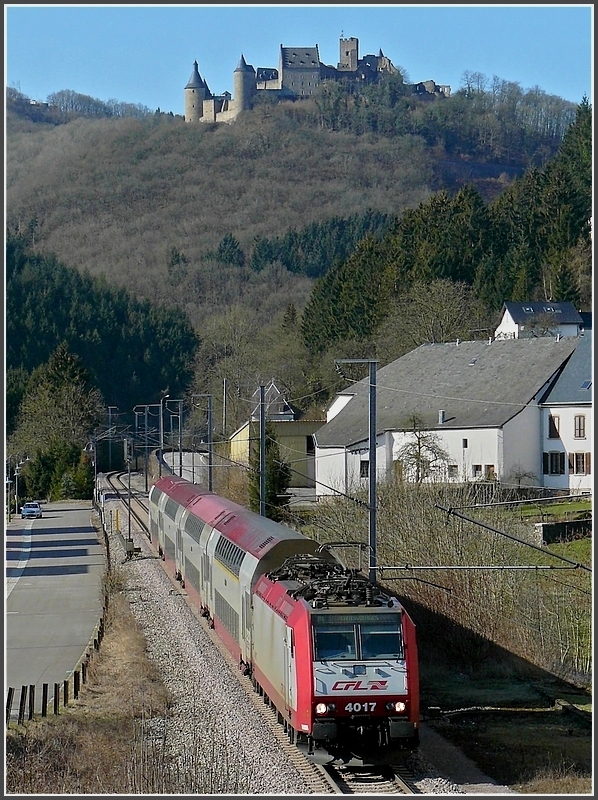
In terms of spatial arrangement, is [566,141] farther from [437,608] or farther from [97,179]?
[97,179]

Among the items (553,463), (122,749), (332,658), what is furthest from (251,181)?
(332,658)

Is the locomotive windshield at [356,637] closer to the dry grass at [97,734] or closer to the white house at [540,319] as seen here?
the dry grass at [97,734]

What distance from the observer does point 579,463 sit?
48781 millimetres

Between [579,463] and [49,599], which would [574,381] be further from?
[49,599]

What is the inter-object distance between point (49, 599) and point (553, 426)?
80.0ft

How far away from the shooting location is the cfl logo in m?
14.5

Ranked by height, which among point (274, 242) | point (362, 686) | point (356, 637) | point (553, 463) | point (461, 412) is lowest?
point (362, 686)

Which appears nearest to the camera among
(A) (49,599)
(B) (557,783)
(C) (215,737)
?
(B) (557,783)

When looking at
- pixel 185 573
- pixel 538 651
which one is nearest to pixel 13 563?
pixel 185 573

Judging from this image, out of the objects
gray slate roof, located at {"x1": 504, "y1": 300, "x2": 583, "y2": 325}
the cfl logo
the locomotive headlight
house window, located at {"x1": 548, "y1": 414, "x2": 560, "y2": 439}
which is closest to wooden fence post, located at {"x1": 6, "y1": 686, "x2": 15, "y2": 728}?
the cfl logo

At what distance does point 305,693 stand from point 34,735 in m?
4.88

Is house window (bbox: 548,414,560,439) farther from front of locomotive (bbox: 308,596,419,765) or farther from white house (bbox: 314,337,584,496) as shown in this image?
front of locomotive (bbox: 308,596,419,765)

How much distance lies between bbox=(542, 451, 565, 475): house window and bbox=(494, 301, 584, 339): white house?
20121mm

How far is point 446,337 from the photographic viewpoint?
226 feet
